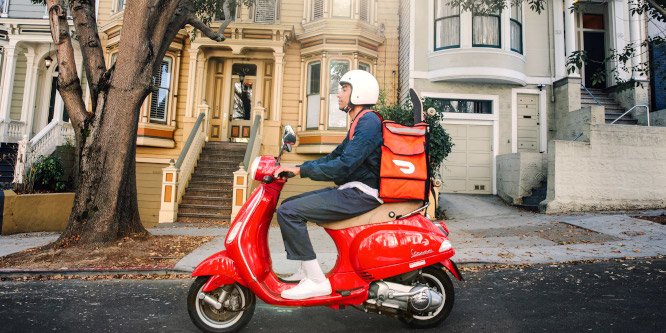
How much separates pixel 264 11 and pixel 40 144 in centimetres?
823

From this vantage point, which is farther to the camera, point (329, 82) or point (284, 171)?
point (329, 82)

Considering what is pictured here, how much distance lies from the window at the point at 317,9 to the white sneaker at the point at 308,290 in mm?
12070

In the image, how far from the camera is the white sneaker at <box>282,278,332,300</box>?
2.72 metres

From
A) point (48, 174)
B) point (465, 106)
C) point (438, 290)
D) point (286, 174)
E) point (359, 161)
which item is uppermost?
point (465, 106)

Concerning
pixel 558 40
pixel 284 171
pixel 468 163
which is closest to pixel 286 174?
pixel 284 171

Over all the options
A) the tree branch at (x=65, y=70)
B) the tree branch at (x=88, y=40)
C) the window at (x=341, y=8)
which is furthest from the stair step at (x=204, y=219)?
the window at (x=341, y=8)

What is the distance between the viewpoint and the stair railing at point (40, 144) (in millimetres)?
9883

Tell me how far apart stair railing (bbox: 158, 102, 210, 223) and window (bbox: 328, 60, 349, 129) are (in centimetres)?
407

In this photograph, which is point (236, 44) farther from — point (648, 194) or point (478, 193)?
point (648, 194)

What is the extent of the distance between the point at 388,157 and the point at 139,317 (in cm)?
245

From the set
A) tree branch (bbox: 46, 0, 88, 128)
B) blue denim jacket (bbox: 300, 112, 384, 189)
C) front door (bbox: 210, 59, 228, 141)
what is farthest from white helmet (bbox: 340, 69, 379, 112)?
front door (bbox: 210, 59, 228, 141)

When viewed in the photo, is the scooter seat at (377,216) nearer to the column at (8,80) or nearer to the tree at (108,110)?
the tree at (108,110)

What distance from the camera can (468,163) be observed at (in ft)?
38.8

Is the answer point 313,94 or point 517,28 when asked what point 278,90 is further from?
point 517,28
